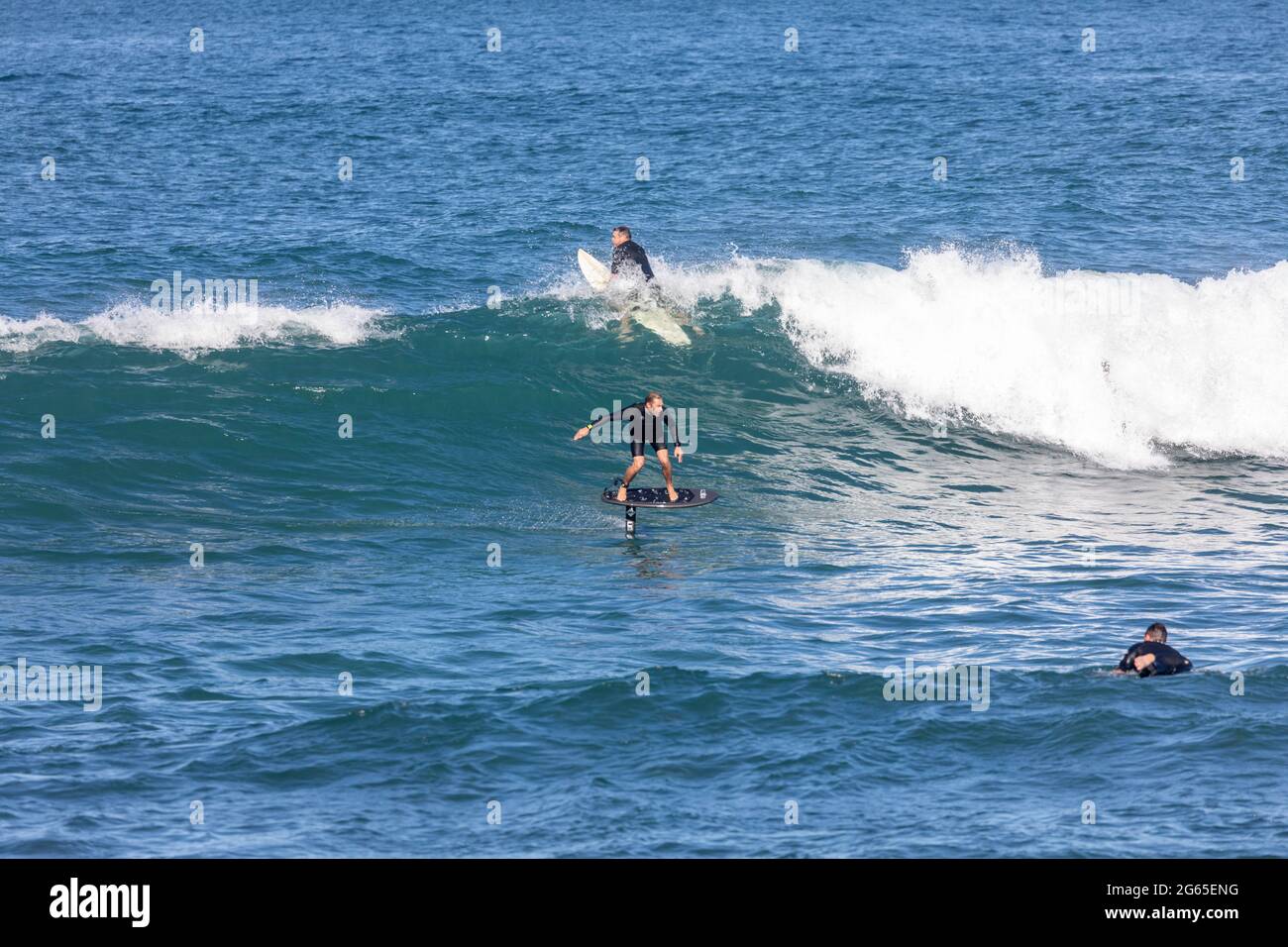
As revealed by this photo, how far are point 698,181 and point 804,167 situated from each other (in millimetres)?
2683

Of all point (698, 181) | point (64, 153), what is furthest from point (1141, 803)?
point (64, 153)

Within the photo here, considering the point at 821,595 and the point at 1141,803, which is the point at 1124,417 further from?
the point at 1141,803

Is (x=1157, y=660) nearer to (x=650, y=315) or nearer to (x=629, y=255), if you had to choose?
(x=629, y=255)

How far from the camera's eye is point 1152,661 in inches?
525

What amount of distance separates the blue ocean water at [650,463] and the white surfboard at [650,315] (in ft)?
1.17

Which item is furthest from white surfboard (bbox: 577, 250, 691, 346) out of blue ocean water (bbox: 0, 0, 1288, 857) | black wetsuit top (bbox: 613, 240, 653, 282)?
black wetsuit top (bbox: 613, 240, 653, 282)

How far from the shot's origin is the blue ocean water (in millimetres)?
11805

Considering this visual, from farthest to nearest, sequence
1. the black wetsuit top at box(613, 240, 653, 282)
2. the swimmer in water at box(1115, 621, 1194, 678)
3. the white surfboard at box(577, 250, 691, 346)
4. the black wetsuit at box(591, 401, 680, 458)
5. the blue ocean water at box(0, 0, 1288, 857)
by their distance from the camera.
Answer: the white surfboard at box(577, 250, 691, 346) < the black wetsuit top at box(613, 240, 653, 282) < the black wetsuit at box(591, 401, 680, 458) < the swimmer in water at box(1115, 621, 1194, 678) < the blue ocean water at box(0, 0, 1288, 857)

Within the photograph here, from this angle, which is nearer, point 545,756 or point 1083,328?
point 545,756

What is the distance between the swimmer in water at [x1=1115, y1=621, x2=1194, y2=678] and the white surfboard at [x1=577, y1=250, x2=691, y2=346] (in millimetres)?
12474

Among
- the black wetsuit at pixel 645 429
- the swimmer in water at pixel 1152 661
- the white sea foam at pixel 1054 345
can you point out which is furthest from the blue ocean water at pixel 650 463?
the black wetsuit at pixel 645 429

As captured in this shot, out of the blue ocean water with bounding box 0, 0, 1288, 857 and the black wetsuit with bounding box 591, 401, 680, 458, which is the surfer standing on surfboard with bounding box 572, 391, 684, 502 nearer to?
the black wetsuit with bounding box 591, 401, 680, 458

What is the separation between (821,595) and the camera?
1623cm

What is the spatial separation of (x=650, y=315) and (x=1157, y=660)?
13522mm
